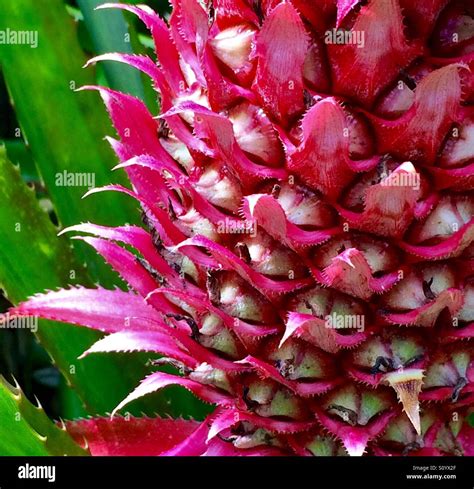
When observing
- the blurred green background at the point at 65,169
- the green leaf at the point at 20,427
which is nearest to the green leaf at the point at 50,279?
the blurred green background at the point at 65,169

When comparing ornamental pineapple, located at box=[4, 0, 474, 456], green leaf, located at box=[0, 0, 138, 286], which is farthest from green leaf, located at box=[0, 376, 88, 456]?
green leaf, located at box=[0, 0, 138, 286]

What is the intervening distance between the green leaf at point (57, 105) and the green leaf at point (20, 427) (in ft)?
1.14

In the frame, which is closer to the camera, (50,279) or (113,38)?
(50,279)

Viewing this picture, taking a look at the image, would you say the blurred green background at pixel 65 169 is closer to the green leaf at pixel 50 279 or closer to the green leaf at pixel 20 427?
the green leaf at pixel 50 279

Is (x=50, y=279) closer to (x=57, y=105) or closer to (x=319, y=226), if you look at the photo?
(x=57, y=105)

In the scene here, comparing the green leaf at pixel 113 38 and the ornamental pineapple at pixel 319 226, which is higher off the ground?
the green leaf at pixel 113 38

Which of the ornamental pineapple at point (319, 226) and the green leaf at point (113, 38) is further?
the green leaf at point (113, 38)

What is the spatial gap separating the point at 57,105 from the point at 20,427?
1.68 ft

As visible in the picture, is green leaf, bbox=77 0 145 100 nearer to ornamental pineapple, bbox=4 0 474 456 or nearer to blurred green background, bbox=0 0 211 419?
blurred green background, bbox=0 0 211 419

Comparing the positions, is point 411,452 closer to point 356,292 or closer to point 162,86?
point 356,292

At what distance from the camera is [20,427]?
2.99 ft

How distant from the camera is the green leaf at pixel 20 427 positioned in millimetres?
915

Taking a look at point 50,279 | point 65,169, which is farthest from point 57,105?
point 50,279

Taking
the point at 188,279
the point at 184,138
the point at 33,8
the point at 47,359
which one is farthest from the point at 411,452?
the point at 47,359
